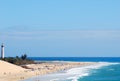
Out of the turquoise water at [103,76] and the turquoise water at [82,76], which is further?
the turquoise water at [103,76]

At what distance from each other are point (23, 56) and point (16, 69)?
3306 cm

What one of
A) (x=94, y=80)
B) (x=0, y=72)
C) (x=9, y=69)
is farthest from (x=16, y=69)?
(x=94, y=80)

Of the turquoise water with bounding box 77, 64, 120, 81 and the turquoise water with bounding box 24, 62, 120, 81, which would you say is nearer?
the turquoise water with bounding box 24, 62, 120, 81

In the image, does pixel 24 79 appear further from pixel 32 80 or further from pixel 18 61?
pixel 18 61

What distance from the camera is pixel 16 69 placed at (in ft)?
211

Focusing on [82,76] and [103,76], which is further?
[103,76]

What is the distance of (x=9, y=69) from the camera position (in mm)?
62750

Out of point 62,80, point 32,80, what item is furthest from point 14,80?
point 62,80

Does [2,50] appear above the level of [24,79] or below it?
above

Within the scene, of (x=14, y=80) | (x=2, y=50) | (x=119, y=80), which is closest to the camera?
(x=14, y=80)

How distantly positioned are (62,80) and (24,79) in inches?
171

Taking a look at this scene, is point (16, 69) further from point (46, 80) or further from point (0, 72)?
point (46, 80)

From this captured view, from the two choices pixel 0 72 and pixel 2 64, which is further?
pixel 2 64

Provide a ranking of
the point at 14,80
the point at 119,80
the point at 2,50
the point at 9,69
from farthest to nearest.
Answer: the point at 2,50 → the point at 9,69 → the point at 119,80 → the point at 14,80
